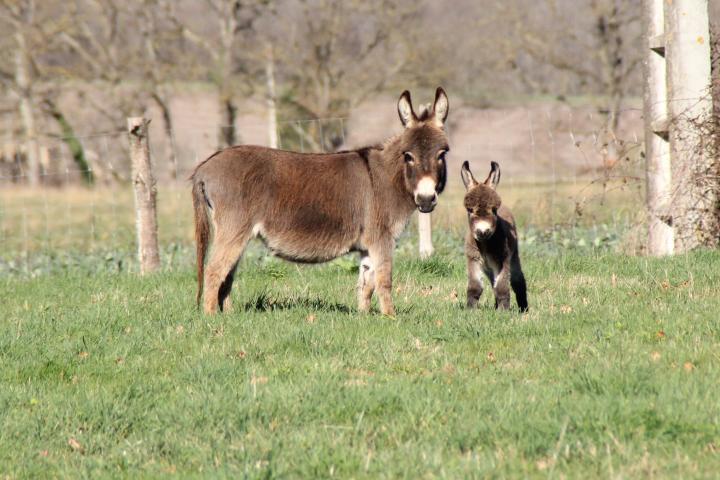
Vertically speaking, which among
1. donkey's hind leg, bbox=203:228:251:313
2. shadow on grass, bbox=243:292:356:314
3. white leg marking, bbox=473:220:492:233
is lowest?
shadow on grass, bbox=243:292:356:314

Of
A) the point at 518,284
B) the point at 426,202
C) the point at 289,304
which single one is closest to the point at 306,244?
the point at 289,304

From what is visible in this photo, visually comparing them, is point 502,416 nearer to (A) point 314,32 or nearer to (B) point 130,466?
(B) point 130,466

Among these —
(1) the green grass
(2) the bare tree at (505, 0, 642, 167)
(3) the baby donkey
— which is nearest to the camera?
(1) the green grass

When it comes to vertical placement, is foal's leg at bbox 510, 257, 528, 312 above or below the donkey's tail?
below

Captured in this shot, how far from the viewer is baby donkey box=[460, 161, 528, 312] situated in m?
7.36

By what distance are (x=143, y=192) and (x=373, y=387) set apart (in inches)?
267

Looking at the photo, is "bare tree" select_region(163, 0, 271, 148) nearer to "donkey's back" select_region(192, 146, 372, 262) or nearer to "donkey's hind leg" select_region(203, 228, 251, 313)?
"donkey's back" select_region(192, 146, 372, 262)

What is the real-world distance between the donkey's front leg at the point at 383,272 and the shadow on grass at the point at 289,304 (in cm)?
35

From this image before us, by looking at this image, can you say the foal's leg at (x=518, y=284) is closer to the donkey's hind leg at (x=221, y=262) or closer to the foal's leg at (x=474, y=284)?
the foal's leg at (x=474, y=284)

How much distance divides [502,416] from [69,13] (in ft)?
108

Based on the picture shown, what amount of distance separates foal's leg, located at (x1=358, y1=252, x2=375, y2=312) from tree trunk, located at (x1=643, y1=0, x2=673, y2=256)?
4238 millimetres

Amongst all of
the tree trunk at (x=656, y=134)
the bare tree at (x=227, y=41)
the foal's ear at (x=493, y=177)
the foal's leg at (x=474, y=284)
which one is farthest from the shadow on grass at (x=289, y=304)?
the bare tree at (x=227, y=41)

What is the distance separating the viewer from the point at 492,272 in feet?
25.8

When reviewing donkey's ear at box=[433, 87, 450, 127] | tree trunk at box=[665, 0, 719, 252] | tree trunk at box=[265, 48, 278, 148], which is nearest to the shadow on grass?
donkey's ear at box=[433, 87, 450, 127]
